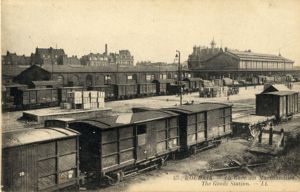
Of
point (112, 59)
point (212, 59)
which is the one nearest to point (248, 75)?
point (212, 59)

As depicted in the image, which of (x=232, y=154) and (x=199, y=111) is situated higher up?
(x=199, y=111)

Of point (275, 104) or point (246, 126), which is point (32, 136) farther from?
point (275, 104)

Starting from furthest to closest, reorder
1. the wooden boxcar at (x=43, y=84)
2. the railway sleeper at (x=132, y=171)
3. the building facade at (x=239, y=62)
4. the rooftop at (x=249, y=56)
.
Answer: the rooftop at (x=249, y=56) < the building facade at (x=239, y=62) < the wooden boxcar at (x=43, y=84) < the railway sleeper at (x=132, y=171)

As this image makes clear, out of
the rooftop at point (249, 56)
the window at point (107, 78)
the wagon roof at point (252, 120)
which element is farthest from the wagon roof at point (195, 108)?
the rooftop at point (249, 56)

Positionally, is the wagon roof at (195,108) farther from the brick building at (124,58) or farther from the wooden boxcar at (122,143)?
the brick building at (124,58)

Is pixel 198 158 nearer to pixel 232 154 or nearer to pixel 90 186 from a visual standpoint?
pixel 232 154

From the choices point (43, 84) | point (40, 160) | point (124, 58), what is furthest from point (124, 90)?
point (124, 58)

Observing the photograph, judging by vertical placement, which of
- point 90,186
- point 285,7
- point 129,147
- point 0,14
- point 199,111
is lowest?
point 90,186
